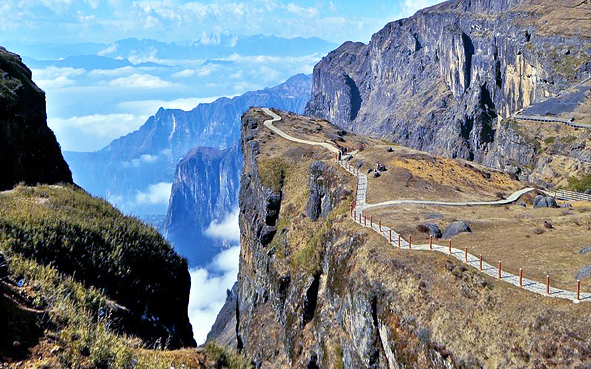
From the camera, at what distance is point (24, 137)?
62.7 metres

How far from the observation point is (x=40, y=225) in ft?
104

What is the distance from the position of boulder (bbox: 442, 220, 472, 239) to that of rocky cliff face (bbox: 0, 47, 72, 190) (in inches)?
1825

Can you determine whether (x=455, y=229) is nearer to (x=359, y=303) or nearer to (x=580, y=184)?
(x=359, y=303)

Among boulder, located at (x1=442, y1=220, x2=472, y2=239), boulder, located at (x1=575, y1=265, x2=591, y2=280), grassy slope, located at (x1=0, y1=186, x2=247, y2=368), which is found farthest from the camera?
boulder, located at (x1=442, y1=220, x2=472, y2=239)

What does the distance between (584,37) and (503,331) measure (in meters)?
179

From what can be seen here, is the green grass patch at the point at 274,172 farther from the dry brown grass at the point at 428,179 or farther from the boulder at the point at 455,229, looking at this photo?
the boulder at the point at 455,229

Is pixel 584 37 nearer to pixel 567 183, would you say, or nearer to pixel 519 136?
pixel 519 136

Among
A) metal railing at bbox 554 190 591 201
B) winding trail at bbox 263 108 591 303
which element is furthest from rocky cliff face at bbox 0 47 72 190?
metal railing at bbox 554 190 591 201

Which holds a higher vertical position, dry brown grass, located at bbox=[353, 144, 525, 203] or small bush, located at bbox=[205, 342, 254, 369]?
dry brown grass, located at bbox=[353, 144, 525, 203]

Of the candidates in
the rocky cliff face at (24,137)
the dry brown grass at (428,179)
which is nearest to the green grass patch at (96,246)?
the rocky cliff face at (24,137)

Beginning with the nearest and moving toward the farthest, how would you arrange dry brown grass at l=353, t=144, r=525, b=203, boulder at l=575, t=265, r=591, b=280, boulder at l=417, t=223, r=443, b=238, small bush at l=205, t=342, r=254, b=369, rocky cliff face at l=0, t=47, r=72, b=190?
small bush at l=205, t=342, r=254, b=369 → boulder at l=575, t=265, r=591, b=280 → boulder at l=417, t=223, r=443, b=238 → rocky cliff face at l=0, t=47, r=72, b=190 → dry brown grass at l=353, t=144, r=525, b=203

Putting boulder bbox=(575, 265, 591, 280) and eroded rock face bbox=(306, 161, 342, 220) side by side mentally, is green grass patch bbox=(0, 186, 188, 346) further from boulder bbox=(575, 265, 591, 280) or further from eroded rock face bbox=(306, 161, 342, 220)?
eroded rock face bbox=(306, 161, 342, 220)

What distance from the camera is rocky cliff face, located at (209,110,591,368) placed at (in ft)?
96.5

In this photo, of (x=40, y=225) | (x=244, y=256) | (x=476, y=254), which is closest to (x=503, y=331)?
(x=476, y=254)
